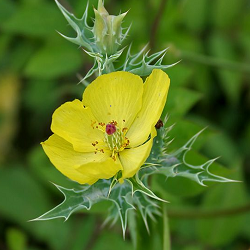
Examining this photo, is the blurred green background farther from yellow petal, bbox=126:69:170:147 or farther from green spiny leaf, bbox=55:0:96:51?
green spiny leaf, bbox=55:0:96:51

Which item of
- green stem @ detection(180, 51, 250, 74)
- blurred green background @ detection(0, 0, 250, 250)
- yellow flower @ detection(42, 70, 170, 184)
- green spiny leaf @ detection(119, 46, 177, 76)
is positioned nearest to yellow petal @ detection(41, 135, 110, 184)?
yellow flower @ detection(42, 70, 170, 184)

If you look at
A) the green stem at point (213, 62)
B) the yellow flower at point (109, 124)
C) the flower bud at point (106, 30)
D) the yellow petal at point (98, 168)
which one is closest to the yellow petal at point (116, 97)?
the yellow flower at point (109, 124)

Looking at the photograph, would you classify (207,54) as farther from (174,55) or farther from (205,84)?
(174,55)

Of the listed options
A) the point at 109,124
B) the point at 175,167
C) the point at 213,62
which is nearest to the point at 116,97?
the point at 109,124

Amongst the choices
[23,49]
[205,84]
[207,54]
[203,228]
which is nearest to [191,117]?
[205,84]

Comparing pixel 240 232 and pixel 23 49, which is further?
pixel 23 49

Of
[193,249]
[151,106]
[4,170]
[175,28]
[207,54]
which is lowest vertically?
[193,249]
